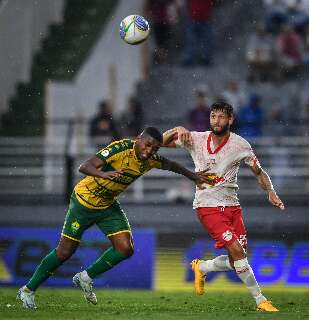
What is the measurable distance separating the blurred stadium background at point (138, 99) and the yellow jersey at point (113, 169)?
437 centimetres

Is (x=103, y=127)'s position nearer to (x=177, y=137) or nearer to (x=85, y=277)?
(x=177, y=137)

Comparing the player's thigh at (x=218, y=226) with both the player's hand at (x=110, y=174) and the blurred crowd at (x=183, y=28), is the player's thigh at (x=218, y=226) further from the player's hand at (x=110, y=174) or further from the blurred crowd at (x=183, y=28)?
the blurred crowd at (x=183, y=28)

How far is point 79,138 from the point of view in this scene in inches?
824

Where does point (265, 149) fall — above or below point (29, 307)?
above

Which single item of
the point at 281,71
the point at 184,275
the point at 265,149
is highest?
the point at 281,71

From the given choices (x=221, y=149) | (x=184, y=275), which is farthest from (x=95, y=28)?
(x=221, y=149)

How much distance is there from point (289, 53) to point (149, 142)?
10851 mm

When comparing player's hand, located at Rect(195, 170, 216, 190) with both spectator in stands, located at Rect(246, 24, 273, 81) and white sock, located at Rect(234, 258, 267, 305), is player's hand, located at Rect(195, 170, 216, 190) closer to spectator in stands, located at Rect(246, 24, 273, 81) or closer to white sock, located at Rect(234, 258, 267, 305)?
white sock, located at Rect(234, 258, 267, 305)

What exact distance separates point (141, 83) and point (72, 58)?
1.58 meters

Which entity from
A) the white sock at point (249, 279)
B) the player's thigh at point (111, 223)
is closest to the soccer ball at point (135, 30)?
the player's thigh at point (111, 223)

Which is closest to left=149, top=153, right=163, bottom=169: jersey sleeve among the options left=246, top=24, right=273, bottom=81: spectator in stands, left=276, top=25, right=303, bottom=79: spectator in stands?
left=246, top=24, right=273, bottom=81: spectator in stands

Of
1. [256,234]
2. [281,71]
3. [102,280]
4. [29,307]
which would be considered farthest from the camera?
[281,71]

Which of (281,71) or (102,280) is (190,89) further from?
(102,280)

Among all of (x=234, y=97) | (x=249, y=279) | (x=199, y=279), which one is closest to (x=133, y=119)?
(x=234, y=97)
